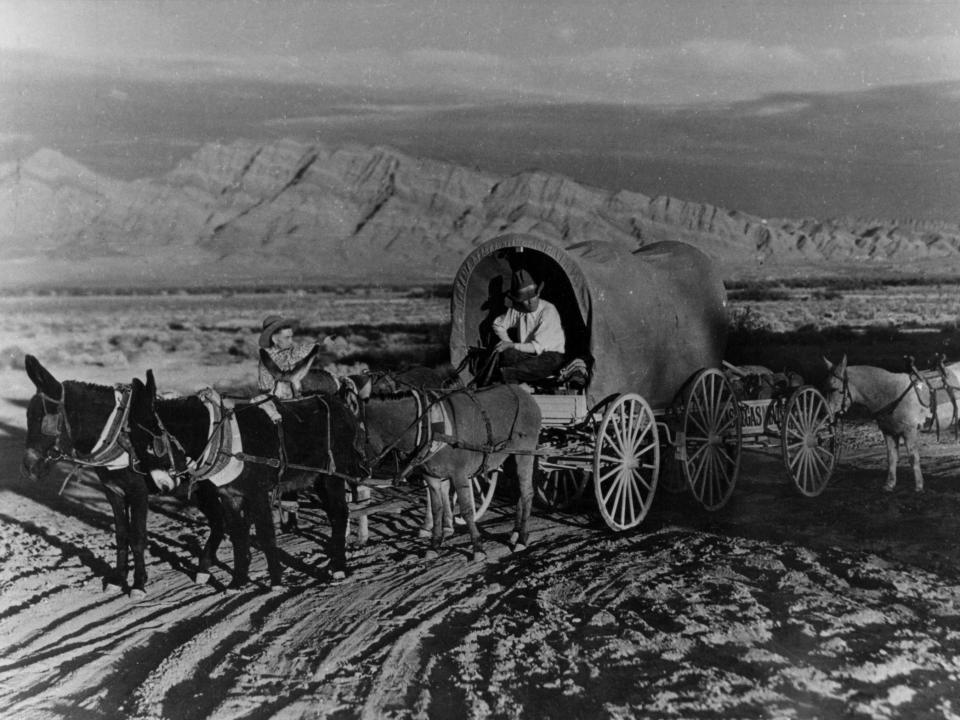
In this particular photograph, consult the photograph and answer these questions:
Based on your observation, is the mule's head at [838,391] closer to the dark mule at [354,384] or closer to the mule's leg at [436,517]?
the dark mule at [354,384]

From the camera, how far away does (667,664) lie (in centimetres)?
556

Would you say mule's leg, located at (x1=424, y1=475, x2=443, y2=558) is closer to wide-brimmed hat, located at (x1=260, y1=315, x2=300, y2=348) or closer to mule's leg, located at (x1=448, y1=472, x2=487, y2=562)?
mule's leg, located at (x1=448, y1=472, x2=487, y2=562)

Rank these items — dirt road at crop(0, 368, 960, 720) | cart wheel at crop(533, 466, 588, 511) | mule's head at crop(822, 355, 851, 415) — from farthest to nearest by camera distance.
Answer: mule's head at crop(822, 355, 851, 415)
cart wheel at crop(533, 466, 588, 511)
dirt road at crop(0, 368, 960, 720)

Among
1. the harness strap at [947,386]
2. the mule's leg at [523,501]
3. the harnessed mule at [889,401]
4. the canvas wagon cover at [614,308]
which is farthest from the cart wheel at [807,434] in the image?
the mule's leg at [523,501]

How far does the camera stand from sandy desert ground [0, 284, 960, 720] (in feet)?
16.9

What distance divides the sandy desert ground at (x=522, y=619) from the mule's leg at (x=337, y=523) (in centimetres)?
16

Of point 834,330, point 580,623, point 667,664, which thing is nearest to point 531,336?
point 580,623

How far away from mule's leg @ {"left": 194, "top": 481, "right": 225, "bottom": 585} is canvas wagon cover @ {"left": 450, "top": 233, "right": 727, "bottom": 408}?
321 cm

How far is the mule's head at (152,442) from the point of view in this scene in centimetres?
627

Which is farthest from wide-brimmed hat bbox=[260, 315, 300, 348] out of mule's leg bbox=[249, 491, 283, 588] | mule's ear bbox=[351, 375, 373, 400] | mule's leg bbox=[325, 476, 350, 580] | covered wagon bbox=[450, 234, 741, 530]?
covered wagon bbox=[450, 234, 741, 530]

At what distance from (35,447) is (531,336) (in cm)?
479

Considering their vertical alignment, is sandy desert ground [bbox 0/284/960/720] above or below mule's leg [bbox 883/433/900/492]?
below

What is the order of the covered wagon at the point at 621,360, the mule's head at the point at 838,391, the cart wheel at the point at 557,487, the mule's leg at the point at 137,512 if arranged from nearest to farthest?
the mule's leg at the point at 137,512 < the covered wagon at the point at 621,360 < the cart wheel at the point at 557,487 < the mule's head at the point at 838,391

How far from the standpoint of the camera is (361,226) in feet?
210
